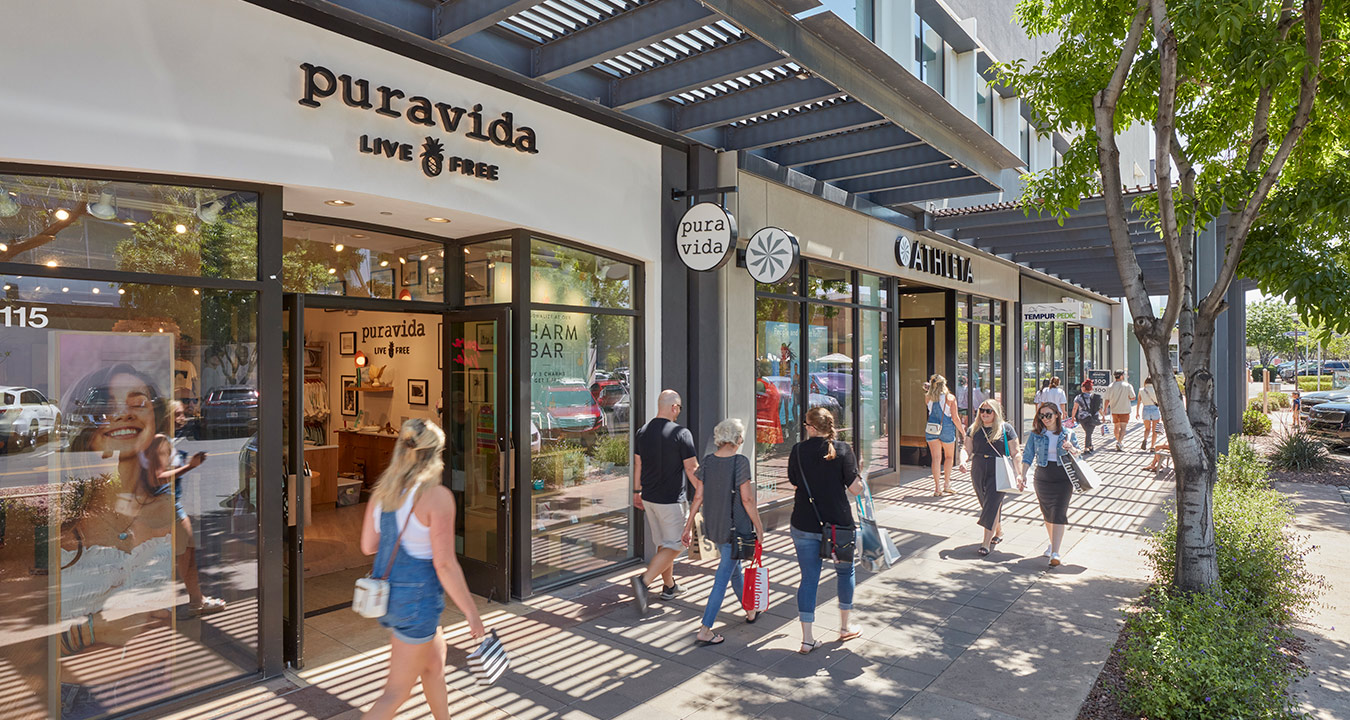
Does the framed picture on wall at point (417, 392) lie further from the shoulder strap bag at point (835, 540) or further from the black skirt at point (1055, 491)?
the black skirt at point (1055, 491)

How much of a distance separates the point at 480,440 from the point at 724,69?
12.4 feet

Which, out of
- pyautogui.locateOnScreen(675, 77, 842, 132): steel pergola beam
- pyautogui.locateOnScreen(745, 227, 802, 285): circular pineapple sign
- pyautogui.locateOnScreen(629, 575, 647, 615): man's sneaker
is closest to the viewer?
pyautogui.locateOnScreen(629, 575, 647, 615): man's sneaker

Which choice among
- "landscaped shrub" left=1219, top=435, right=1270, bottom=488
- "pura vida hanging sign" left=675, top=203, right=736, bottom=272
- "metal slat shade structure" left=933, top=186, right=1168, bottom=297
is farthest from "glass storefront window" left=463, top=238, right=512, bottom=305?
"landscaped shrub" left=1219, top=435, right=1270, bottom=488

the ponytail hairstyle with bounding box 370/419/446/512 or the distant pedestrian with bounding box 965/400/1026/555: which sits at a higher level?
the ponytail hairstyle with bounding box 370/419/446/512

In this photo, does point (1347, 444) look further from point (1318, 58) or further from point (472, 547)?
point (472, 547)

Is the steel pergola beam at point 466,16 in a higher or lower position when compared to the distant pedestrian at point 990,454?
higher

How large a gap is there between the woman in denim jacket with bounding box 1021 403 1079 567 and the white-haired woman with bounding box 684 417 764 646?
11.8 feet

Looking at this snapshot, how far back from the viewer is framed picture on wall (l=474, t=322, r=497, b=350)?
22.0ft

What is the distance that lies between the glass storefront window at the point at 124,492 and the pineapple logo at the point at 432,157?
151cm

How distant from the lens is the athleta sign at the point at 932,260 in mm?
12490

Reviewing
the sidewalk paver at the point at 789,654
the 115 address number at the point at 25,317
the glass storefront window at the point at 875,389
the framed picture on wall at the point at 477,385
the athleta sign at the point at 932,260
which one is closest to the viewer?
the 115 address number at the point at 25,317

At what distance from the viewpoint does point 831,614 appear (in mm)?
6266

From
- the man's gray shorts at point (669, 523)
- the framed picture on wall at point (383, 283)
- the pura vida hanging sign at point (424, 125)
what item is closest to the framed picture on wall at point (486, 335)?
the framed picture on wall at point (383, 283)

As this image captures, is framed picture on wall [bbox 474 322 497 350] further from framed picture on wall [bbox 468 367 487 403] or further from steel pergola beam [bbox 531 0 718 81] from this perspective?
steel pergola beam [bbox 531 0 718 81]
